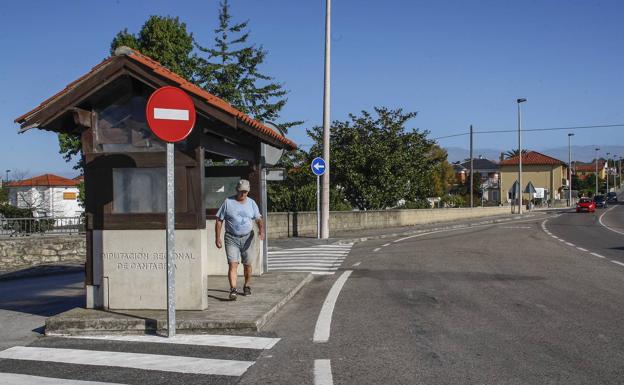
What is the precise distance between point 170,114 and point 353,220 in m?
24.4

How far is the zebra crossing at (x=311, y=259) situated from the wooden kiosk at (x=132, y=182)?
19.3ft

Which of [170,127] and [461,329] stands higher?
[170,127]

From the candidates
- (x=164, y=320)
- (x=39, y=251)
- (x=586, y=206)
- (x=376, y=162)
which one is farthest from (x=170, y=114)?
(x=586, y=206)

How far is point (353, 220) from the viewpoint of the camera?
31172 mm

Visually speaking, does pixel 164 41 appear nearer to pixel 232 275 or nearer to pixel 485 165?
pixel 232 275

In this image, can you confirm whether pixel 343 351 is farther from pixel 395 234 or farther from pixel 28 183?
pixel 28 183

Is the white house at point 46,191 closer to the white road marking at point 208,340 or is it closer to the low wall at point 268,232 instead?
the low wall at point 268,232

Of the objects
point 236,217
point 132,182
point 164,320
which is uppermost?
point 132,182

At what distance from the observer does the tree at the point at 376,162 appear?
1481 inches

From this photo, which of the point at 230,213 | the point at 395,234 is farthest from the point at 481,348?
the point at 395,234

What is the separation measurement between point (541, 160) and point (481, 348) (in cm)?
11958

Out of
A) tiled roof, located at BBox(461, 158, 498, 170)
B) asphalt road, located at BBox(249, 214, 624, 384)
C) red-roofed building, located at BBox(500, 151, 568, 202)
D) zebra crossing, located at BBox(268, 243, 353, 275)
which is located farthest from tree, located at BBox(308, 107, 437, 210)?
tiled roof, located at BBox(461, 158, 498, 170)

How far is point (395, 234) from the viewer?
2941 centimetres

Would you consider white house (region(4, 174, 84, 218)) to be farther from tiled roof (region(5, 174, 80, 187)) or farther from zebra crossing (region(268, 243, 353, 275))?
zebra crossing (region(268, 243, 353, 275))
